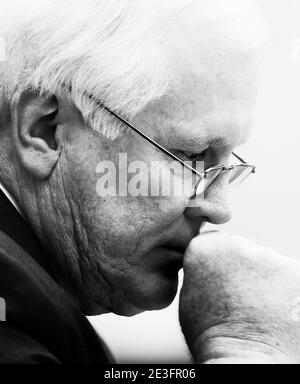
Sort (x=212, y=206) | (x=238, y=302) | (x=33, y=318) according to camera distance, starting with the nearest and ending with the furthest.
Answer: (x=33, y=318) < (x=238, y=302) < (x=212, y=206)

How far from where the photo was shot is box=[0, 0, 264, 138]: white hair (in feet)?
4.17

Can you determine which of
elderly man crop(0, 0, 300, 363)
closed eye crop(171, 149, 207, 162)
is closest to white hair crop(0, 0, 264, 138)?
elderly man crop(0, 0, 300, 363)

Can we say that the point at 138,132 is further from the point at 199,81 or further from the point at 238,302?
the point at 238,302

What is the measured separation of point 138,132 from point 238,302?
0.40m

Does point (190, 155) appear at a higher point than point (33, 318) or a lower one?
higher

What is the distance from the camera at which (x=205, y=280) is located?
131 centimetres

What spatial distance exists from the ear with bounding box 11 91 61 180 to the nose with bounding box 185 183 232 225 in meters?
0.31

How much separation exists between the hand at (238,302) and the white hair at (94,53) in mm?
332

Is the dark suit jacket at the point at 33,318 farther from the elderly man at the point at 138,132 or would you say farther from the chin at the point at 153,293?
the chin at the point at 153,293

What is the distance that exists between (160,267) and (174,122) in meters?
0.33

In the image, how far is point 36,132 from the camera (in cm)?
→ 130

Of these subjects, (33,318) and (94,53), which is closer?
(33,318)

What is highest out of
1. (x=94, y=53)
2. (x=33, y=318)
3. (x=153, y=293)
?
(x=94, y=53)

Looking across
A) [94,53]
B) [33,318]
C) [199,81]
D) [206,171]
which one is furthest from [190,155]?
[33,318]
